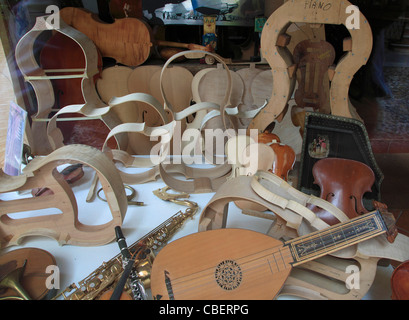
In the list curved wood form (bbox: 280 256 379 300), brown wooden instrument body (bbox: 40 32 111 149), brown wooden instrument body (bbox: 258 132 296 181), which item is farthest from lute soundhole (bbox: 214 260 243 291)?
brown wooden instrument body (bbox: 40 32 111 149)

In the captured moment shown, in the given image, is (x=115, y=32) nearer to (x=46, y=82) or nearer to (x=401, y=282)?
(x=46, y=82)

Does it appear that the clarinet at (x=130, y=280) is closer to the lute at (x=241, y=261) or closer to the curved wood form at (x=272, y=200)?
the lute at (x=241, y=261)

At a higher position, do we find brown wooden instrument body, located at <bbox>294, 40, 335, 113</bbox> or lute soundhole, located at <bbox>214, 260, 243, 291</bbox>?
brown wooden instrument body, located at <bbox>294, 40, 335, 113</bbox>

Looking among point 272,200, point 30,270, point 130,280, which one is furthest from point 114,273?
point 272,200

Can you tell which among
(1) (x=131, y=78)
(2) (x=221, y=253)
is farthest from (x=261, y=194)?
(1) (x=131, y=78)

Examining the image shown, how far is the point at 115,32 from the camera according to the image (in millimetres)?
1898

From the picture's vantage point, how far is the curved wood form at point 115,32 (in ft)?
6.15

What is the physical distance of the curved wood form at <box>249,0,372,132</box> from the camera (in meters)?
1.18

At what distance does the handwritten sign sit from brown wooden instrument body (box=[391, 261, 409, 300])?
1351 millimetres

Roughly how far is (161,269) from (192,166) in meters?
0.85

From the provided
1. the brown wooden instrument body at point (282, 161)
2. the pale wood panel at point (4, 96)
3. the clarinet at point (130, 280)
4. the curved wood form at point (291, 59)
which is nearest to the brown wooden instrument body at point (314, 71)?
the curved wood form at point (291, 59)

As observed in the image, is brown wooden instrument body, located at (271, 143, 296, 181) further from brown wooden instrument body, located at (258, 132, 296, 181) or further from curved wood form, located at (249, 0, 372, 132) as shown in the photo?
curved wood form, located at (249, 0, 372, 132)
